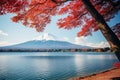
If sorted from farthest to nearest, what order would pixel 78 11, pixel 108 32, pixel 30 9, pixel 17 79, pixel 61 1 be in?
1. pixel 17 79
2. pixel 78 11
3. pixel 30 9
4. pixel 61 1
5. pixel 108 32

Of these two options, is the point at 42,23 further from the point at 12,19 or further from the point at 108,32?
the point at 108,32

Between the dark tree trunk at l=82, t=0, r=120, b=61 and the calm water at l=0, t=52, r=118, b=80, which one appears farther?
the calm water at l=0, t=52, r=118, b=80

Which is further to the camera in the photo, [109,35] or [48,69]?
[48,69]

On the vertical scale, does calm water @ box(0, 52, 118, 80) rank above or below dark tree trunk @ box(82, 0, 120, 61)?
below

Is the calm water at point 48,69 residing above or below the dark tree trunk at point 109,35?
below

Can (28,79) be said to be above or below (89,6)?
below

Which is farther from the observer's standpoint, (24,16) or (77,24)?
(77,24)

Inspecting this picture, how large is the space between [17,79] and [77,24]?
20370 mm

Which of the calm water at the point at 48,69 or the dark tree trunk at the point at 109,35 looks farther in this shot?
the calm water at the point at 48,69

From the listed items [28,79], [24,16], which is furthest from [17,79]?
[24,16]

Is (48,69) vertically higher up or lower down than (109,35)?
lower down

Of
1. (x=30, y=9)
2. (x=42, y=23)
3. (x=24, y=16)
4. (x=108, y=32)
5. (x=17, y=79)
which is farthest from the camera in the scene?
(x=17, y=79)

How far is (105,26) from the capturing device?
4.97 metres

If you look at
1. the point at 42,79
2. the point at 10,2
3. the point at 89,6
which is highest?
the point at 10,2
